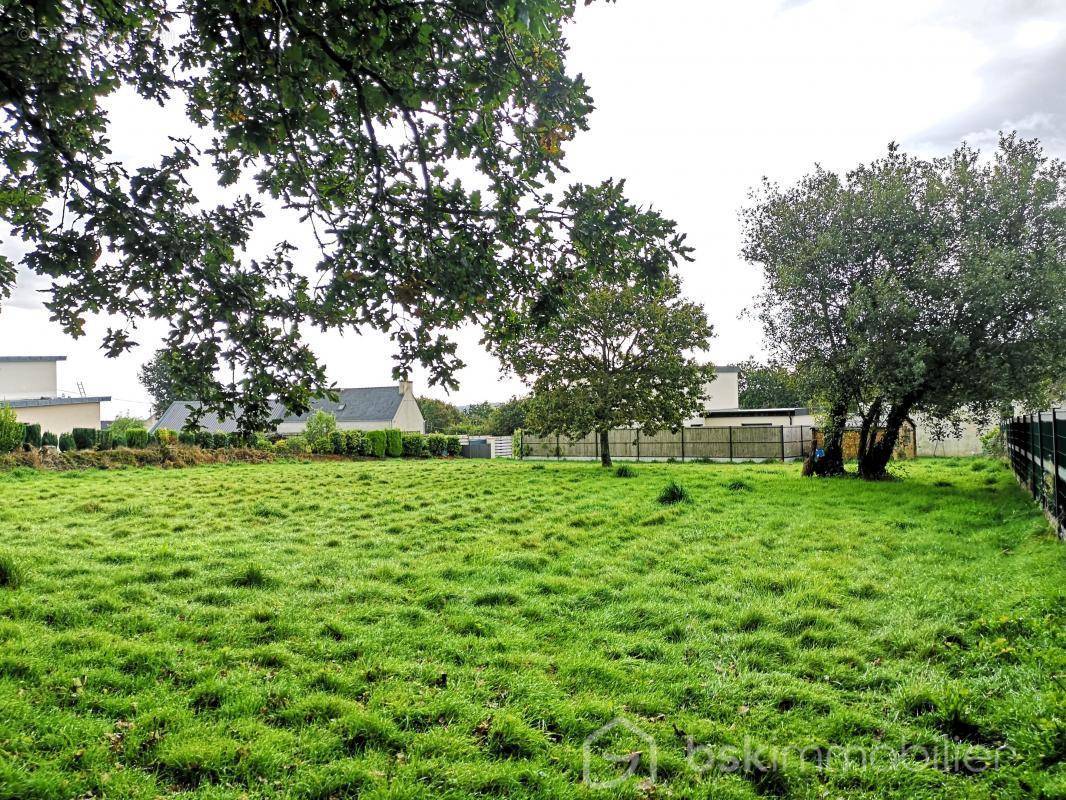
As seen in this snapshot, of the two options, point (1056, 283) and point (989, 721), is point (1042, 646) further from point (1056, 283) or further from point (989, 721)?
point (1056, 283)

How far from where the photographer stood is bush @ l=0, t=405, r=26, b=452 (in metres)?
17.5

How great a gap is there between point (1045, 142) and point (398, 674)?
65.2 feet

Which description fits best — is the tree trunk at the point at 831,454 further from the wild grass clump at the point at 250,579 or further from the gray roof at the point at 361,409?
the gray roof at the point at 361,409

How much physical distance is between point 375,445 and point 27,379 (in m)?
18.9

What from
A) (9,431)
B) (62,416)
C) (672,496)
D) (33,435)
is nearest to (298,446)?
(33,435)

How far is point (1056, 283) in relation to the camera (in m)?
13.1

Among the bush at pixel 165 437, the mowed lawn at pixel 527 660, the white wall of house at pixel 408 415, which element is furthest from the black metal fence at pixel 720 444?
the mowed lawn at pixel 527 660

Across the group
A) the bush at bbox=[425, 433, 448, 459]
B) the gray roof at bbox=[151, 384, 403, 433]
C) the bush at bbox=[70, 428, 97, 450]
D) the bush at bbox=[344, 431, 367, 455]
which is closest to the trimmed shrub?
the bush at bbox=[344, 431, 367, 455]

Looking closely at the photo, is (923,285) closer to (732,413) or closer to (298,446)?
(732,413)

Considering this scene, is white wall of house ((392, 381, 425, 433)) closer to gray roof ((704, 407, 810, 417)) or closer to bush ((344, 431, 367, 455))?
bush ((344, 431, 367, 455))

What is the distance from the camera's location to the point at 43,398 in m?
27.8

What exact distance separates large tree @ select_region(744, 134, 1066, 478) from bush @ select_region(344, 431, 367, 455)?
22.5 meters

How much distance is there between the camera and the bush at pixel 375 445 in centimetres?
3241

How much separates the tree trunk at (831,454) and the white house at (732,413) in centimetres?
1613
